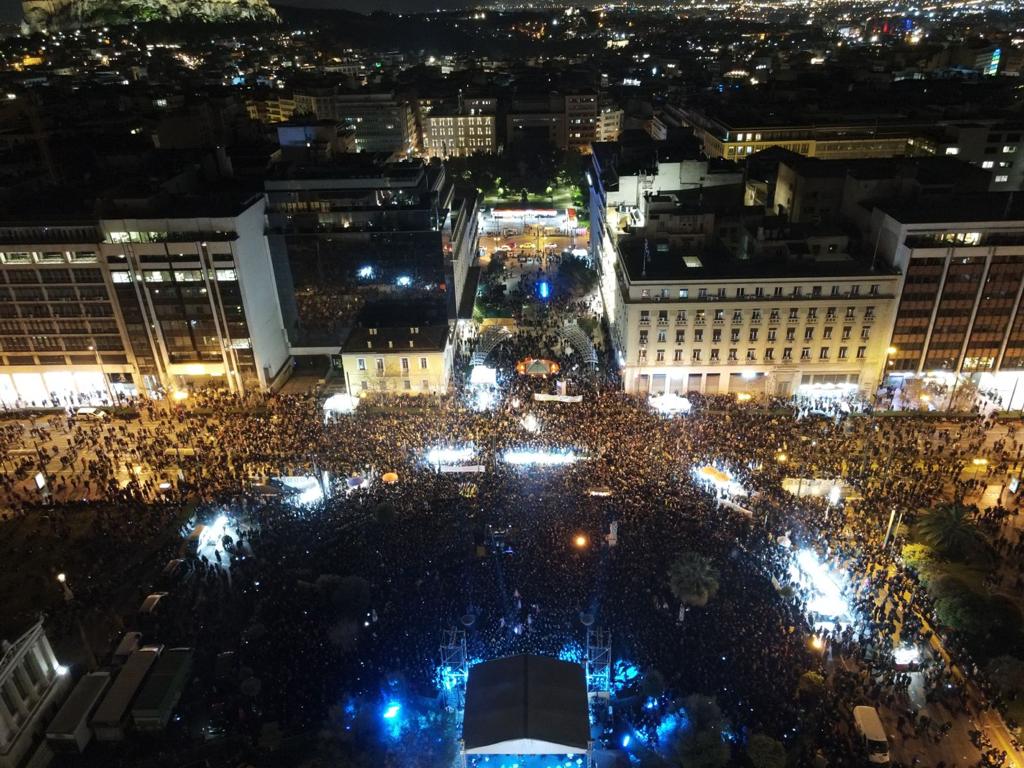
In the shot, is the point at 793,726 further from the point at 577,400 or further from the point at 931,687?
the point at 577,400

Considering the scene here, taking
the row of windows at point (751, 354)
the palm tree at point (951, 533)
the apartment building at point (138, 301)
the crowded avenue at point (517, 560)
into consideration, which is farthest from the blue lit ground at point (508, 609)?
the apartment building at point (138, 301)

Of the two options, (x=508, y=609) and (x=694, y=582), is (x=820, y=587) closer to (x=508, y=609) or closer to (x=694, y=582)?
(x=694, y=582)

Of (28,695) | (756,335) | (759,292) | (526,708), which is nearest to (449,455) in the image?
(526,708)

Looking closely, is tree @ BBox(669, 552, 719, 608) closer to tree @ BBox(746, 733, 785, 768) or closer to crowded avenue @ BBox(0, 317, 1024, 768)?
crowded avenue @ BBox(0, 317, 1024, 768)

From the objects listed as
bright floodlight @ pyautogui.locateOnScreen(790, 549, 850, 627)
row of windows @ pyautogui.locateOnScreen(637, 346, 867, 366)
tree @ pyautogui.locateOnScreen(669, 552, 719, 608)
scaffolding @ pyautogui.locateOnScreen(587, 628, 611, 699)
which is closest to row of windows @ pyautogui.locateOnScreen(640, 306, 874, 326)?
row of windows @ pyautogui.locateOnScreen(637, 346, 867, 366)

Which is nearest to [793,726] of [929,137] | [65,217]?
→ [65,217]
